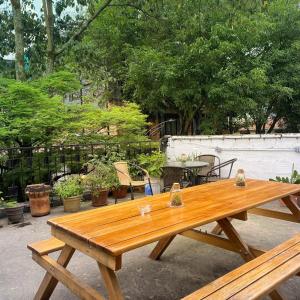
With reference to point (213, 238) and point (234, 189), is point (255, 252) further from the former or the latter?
point (234, 189)

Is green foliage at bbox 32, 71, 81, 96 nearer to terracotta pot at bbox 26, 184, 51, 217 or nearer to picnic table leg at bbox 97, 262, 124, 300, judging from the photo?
terracotta pot at bbox 26, 184, 51, 217

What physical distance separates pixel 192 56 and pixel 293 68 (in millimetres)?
3686

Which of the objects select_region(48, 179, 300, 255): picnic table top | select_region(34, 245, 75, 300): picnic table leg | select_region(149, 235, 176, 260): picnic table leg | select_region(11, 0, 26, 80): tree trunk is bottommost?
select_region(149, 235, 176, 260): picnic table leg

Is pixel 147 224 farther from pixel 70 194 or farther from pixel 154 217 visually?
pixel 70 194

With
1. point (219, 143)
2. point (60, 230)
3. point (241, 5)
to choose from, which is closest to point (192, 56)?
point (241, 5)

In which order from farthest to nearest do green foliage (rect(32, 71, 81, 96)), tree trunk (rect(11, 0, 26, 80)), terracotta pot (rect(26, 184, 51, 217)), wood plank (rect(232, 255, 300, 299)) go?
tree trunk (rect(11, 0, 26, 80)), green foliage (rect(32, 71, 81, 96)), terracotta pot (rect(26, 184, 51, 217)), wood plank (rect(232, 255, 300, 299))

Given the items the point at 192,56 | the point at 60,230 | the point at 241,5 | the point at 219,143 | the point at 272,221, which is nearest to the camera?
the point at 60,230

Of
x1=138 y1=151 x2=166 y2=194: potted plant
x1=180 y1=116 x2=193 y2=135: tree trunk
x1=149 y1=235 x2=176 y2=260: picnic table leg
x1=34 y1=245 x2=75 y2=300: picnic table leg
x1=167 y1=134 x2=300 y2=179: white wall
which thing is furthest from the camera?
x1=180 y1=116 x2=193 y2=135: tree trunk

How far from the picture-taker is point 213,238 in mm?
2953

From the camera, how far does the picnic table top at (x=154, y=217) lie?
6.30 feet

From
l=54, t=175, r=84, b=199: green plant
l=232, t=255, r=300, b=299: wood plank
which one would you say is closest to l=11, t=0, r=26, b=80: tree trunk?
l=54, t=175, r=84, b=199: green plant

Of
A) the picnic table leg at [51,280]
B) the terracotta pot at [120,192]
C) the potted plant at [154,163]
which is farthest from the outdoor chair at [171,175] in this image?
the picnic table leg at [51,280]

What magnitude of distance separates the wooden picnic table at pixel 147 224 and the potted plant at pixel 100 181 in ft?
8.16

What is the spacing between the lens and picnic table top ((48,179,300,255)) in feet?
6.30
